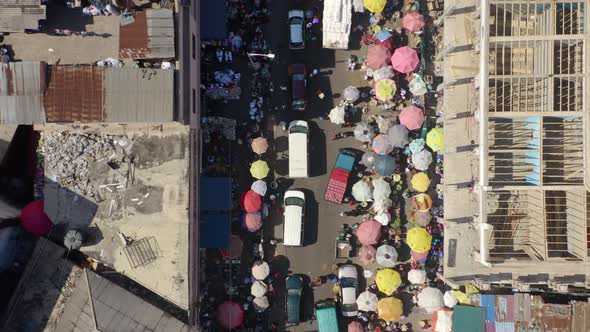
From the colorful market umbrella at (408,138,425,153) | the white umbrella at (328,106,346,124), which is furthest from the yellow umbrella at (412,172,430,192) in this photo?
the white umbrella at (328,106,346,124)

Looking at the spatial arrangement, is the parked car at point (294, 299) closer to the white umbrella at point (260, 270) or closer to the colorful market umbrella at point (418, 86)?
the white umbrella at point (260, 270)

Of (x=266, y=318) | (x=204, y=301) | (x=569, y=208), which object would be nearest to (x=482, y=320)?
(x=569, y=208)

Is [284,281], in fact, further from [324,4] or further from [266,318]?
[324,4]

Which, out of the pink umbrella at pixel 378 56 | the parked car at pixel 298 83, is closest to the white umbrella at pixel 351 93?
the pink umbrella at pixel 378 56

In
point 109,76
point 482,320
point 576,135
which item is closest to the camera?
point 109,76

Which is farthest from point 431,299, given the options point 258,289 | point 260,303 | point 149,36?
point 149,36

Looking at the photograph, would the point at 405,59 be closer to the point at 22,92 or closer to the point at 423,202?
the point at 423,202
